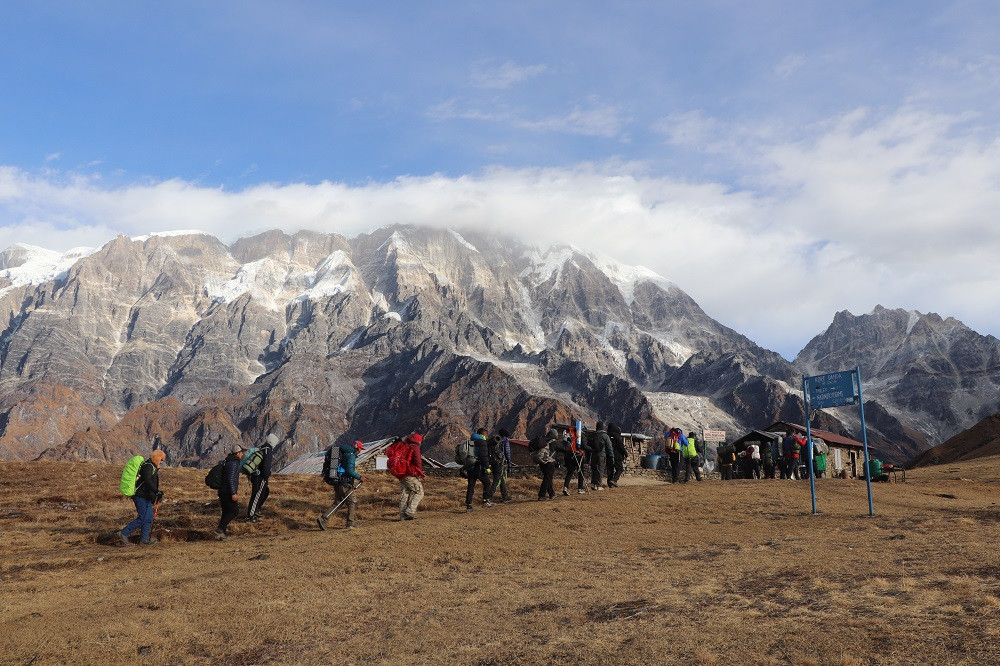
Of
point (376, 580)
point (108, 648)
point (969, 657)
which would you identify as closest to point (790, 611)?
point (969, 657)

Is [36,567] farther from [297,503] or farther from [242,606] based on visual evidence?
[297,503]

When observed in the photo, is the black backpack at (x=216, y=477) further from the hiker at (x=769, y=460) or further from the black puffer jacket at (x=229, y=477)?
the hiker at (x=769, y=460)

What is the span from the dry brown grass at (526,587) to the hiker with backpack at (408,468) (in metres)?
0.64

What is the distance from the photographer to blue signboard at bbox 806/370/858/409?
776 inches

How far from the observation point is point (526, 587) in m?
12.3

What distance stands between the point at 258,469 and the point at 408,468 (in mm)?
3781

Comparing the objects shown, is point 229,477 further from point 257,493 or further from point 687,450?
point 687,450

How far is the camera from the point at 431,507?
24.5 m

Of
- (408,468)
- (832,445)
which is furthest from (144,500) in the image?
(832,445)

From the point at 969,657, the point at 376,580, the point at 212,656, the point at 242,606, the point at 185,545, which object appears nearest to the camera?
the point at 969,657

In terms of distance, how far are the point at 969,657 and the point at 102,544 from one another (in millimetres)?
17508

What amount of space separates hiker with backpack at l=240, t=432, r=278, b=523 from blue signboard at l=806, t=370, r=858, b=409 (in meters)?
13.7

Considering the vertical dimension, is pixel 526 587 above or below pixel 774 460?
below

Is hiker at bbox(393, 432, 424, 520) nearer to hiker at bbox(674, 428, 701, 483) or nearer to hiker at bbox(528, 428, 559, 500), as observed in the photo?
hiker at bbox(528, 428, 559, 500)
